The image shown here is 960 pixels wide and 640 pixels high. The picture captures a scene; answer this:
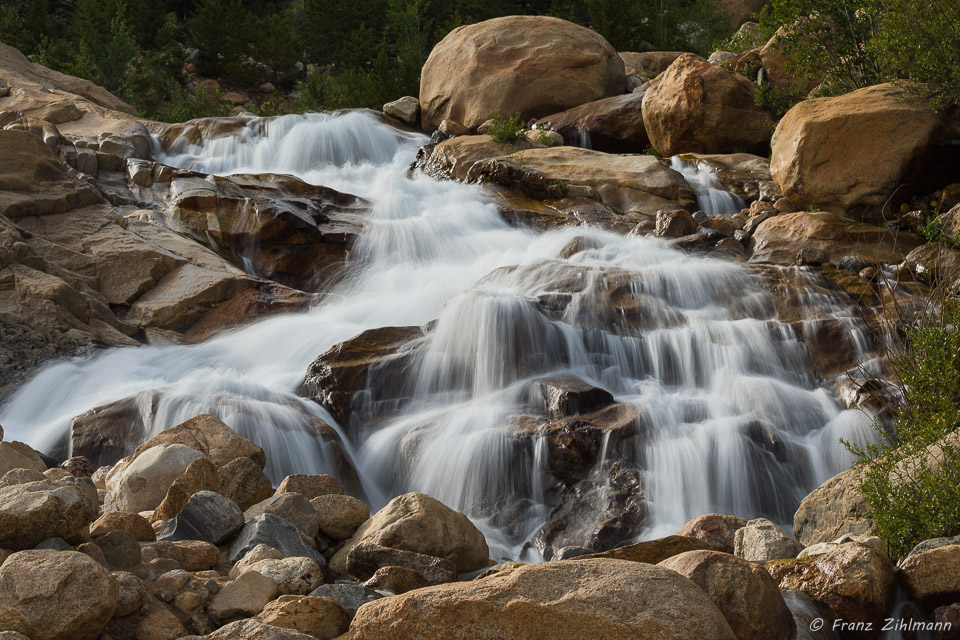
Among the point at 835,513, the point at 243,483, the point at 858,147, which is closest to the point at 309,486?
the point at 243,483

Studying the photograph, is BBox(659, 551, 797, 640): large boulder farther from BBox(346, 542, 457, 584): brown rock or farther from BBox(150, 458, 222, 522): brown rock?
BBox(150, 458, 222, 522): brown rock

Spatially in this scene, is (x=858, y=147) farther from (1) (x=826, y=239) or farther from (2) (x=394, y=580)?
(2) (x=394, y=580)

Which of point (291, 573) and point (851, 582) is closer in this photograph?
point (291, 573)

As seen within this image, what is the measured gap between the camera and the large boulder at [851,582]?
4.00m

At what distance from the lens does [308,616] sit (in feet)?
11.3

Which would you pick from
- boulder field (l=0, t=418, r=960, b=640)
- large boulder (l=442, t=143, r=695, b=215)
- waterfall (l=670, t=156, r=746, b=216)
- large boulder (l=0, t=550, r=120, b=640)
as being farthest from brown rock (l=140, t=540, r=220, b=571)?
waterfall (l=670, t=156, r=746, b=216)

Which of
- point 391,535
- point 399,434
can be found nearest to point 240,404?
point 399,434

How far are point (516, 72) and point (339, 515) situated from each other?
16.1m

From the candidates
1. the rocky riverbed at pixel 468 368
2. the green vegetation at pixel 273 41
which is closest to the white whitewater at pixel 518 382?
the rocky riverbed at pixel 468 368

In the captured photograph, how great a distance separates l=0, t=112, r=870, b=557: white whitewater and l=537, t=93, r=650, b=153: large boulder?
5792 millimetres

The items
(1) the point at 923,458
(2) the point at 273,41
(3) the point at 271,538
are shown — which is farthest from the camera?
(2) the point at 273,41

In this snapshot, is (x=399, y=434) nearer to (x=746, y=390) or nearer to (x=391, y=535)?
(x=391, y=535)

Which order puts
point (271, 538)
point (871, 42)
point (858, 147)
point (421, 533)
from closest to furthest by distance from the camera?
point (271, 538) < point (421, 533) < point (858, 147) < point (871, 42)

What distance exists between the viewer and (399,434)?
7570 mm
